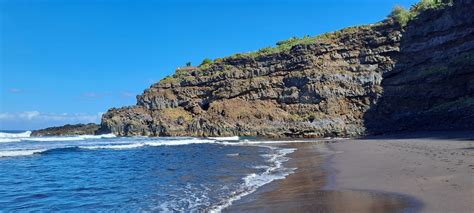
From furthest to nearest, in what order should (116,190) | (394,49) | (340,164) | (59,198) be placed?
(394,49), (340,164), (116,190), (59,198)

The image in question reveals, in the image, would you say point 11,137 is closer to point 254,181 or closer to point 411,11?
point 411,11

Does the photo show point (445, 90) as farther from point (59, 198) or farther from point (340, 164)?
point (59, 198)

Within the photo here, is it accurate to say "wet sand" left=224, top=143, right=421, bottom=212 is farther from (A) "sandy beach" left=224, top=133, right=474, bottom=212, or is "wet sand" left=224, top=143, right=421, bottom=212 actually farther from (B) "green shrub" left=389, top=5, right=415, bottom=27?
(B) "green shrub" left=389, top=5, right=415, bottom=27

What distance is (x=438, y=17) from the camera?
137ft

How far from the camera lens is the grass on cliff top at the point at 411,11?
44.6m

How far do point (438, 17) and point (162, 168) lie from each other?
3528cm

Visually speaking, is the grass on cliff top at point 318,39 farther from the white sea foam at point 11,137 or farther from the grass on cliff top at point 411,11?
the white sea foam at point 11,137

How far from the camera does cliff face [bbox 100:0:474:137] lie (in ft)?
125

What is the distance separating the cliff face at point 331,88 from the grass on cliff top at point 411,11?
0.81m

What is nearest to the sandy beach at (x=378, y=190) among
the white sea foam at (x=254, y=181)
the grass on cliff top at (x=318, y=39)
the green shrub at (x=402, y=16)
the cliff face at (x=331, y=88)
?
the white sea foam at (x=254, y=181)

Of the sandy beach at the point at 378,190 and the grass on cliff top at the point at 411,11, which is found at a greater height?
the grass on cliff top at the point at 411,11

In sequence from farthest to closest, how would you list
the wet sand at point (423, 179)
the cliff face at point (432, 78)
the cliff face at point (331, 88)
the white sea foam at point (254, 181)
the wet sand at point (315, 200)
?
the cliff face at point (331, 88)
the cliff face at point (432, 78)
the white sea foam at point (254, 181)
the wet sand at point (315, 200)
the wet sand at point (423, 179)

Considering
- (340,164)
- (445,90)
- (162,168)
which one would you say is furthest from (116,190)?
(445,90)

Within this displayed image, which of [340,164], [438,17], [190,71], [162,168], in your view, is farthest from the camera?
[190,71]
